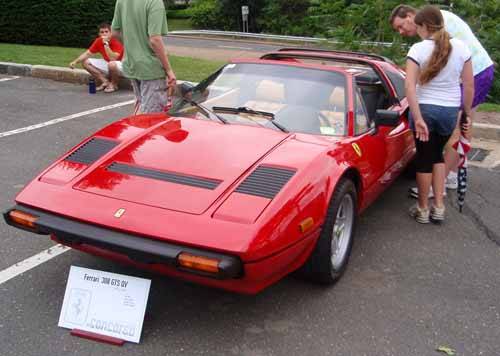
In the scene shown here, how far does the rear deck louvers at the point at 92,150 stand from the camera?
10.6ft

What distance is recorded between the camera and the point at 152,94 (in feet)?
16.8

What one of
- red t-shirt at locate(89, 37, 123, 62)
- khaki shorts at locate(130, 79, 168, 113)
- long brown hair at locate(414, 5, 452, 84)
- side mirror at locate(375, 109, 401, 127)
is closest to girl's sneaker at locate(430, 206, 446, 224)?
side mirror at locate(375, 109, 401, 127)

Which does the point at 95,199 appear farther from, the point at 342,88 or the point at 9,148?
the point at 9,148

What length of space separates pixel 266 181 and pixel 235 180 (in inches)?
6.6

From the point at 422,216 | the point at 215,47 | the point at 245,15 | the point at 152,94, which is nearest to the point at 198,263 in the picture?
the point at 422,216

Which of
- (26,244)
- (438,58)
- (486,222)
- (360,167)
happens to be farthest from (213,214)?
(486,222)

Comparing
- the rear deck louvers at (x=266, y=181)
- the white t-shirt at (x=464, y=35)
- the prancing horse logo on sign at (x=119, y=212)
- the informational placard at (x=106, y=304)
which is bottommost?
the informational placard at (x=106, y=304)

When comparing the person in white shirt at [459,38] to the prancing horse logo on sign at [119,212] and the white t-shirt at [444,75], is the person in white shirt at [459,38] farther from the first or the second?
the prancing horse logo on sign at [119,212]

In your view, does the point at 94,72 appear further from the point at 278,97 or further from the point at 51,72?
the point at 278,97

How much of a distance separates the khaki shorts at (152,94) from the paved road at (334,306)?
1794mm

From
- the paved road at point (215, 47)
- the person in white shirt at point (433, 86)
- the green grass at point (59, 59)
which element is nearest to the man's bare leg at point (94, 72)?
the green grass at point (59, 59)

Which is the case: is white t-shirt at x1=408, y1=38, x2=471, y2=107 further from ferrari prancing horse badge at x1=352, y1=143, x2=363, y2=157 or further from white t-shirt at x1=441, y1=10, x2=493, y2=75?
ferrari prancing horse badge at x1=352, y1=143, x2=363, y2=157

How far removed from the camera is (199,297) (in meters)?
3.16

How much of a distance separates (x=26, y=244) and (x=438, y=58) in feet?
10.6
